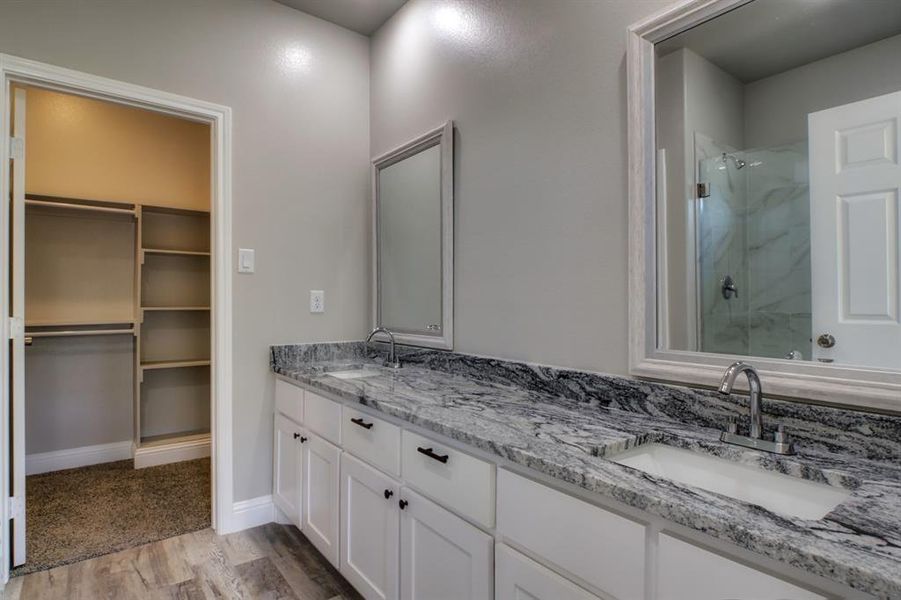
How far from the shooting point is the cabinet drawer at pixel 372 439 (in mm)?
1503

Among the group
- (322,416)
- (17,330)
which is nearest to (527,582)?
(322,416)

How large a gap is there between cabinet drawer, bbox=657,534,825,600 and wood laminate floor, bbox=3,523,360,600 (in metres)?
1.43

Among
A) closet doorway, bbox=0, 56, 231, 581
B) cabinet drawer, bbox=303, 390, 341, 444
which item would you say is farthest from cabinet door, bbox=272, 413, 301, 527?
closet doorway, bbox=0, 56, 231, 581

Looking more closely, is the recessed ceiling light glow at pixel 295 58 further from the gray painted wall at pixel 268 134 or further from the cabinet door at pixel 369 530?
the cabinet door at pixel 369 530

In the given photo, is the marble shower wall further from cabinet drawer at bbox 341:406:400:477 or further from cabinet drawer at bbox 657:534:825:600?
cabinet drawer at bbox 341:406:400:477

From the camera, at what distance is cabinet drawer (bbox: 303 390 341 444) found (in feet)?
6.04

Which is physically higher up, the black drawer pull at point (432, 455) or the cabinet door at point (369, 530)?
the black drawer pull at point (432, 455)

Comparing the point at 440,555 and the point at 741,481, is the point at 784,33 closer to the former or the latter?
the point at 741,481

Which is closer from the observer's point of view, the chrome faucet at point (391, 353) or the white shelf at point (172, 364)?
the chrome faucet at point (391, 353)

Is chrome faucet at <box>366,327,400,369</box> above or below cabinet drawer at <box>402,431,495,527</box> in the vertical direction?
above

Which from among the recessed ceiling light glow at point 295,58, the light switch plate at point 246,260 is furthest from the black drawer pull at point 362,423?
the recessed ceiling light glow at point 295,58

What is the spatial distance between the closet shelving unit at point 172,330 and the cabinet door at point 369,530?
85.2 inches

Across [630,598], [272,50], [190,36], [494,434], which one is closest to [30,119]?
[190,36]

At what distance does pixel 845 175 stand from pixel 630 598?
995mm
